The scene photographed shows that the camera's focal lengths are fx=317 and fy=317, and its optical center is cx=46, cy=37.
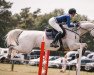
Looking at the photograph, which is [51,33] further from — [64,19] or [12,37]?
[12,37]

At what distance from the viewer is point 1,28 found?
52.2 meters

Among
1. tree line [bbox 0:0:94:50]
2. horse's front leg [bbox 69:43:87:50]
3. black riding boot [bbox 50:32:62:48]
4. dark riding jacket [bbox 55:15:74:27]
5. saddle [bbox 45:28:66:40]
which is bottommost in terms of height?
horse's front leg [bbox 69:43:87:50]

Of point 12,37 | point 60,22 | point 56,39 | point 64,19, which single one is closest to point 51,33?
point 56,39

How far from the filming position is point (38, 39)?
11258mm

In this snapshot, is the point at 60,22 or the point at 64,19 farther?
the point at 60,22

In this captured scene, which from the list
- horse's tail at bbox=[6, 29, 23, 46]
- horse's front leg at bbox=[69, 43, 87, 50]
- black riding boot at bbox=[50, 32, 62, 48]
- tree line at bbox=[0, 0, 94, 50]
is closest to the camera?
horse's front leg at bbox=[69, 43, 87, 50]

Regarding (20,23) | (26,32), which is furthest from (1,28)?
(26,32)

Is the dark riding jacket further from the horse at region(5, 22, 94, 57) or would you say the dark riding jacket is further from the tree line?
the tree line

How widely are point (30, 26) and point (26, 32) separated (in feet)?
157

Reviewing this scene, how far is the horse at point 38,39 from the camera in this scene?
11.0 meters

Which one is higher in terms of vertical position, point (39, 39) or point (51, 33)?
point (51, 33)

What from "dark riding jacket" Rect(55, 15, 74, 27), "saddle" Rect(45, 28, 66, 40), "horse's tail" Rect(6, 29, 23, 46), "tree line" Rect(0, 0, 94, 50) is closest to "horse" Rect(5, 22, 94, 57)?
"horse's tail" Rect(6, 29, 23, 46)

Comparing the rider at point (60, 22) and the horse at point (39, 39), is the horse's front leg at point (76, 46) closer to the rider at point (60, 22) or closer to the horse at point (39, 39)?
the horse at point (39, 39)

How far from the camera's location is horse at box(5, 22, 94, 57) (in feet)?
36.0
